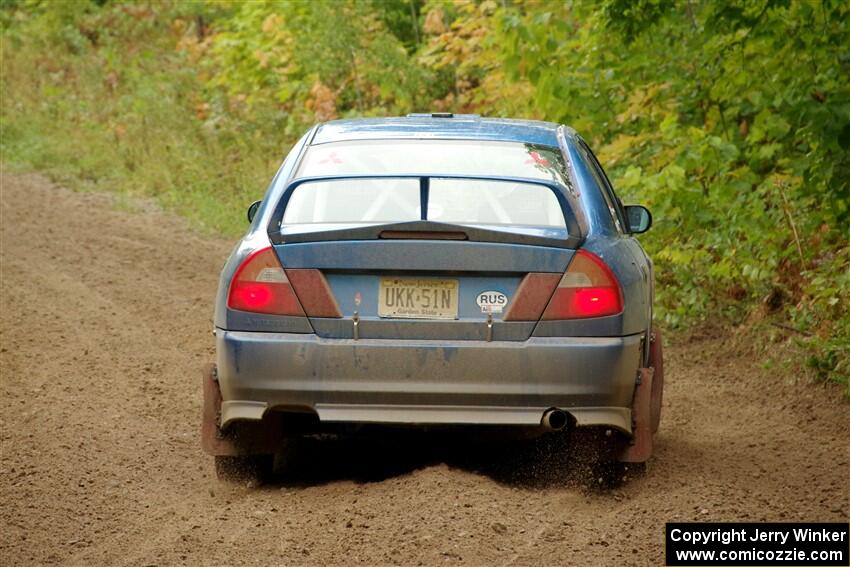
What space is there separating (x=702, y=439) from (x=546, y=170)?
2.10 metres

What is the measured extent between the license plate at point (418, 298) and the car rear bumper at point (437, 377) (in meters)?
0.12

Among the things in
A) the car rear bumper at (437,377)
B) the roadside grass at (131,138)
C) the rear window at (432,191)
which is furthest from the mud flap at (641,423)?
the roadside grass at (131,138)

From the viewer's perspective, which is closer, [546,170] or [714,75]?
[546,170]

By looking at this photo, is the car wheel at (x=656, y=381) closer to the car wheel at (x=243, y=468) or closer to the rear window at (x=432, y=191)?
A: the rear window at (x=432, y=191)

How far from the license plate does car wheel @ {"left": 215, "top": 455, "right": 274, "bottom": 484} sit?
3.58 ft

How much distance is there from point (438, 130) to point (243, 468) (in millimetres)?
1820

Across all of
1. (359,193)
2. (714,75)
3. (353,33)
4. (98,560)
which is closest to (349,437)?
(359,193)

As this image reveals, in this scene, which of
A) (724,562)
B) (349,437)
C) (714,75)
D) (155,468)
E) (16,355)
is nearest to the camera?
(724,562)

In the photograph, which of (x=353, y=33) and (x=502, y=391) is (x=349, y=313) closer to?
(x=502, y=391)

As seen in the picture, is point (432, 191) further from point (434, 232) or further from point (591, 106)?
point (591, 106)

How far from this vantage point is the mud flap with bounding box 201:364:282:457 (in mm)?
5781

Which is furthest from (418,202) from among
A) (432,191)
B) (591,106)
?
(591,106)

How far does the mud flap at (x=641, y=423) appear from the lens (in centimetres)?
560

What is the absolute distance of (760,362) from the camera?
30.2 feet
